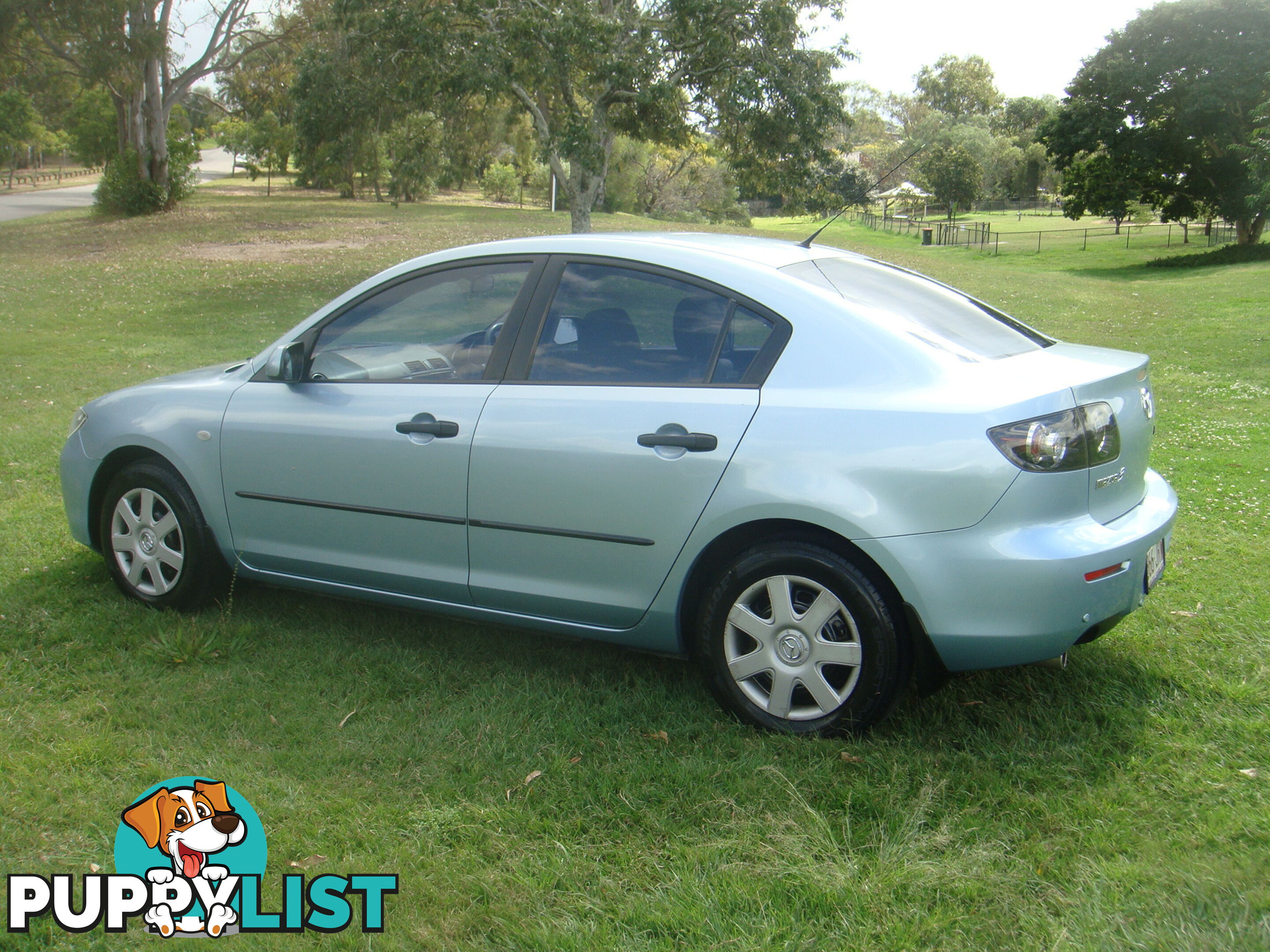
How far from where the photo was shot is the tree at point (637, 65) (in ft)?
64.3

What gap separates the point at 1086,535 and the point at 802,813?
118 centimetres

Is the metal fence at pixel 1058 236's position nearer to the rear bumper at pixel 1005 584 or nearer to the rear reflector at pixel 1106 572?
the rear reflector at pixel 1106 572

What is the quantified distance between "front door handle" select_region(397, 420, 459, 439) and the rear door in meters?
0.11

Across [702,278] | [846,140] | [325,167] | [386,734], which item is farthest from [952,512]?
[325,167]

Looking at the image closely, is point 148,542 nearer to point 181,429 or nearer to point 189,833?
point 181,429

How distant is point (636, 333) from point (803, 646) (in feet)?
4.05

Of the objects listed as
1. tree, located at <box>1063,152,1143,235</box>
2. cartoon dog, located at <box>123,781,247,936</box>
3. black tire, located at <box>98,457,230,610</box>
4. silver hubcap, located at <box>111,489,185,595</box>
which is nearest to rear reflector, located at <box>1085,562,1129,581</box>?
cartoon dog, located at <box>123,781,247,936</box>

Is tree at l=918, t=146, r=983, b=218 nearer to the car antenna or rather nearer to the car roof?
the car antenna

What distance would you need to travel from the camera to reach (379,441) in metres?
4.07

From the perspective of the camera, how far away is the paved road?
43281 mm

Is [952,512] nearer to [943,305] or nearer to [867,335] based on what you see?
[867,335]

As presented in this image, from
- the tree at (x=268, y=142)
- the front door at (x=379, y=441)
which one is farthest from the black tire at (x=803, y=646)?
the tree at (x=268, y=142)

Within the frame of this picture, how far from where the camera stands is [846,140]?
24422 millimetres

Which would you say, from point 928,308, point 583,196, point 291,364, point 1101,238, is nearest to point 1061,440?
point 928,308
